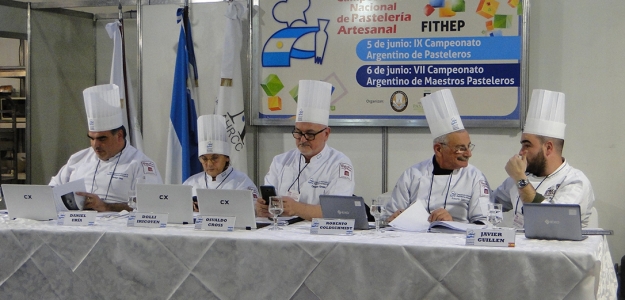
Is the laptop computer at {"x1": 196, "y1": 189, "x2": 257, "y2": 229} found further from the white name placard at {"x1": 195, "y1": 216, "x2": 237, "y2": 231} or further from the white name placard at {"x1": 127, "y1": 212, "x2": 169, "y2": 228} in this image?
the white name placard at {"x1": 127, "y1": 212, "x2": 169, "y2": 228}

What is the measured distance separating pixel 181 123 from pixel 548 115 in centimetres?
253

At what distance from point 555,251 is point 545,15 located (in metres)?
2.50

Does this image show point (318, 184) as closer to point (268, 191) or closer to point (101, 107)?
point (268, 191)

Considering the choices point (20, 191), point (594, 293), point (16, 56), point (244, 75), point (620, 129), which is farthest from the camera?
point (16, 56)

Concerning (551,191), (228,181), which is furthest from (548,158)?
(228,181)

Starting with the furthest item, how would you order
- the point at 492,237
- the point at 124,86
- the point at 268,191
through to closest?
the point at 124,86 → the point at 268,191 → the point at 492,237

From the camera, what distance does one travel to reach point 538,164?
11.2 ft

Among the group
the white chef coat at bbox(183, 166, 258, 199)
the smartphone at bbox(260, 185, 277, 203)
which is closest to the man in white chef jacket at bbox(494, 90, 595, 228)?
the smartphone at bbox(260, 185, 277, 203)

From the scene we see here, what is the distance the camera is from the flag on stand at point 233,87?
4.73m

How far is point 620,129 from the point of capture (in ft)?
14.0

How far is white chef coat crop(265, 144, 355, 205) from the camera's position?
12.1ft

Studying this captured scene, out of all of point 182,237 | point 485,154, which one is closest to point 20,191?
point 182,237

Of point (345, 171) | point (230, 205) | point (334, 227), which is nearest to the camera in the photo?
point (334, 227)

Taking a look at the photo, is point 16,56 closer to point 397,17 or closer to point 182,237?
point 397,17
